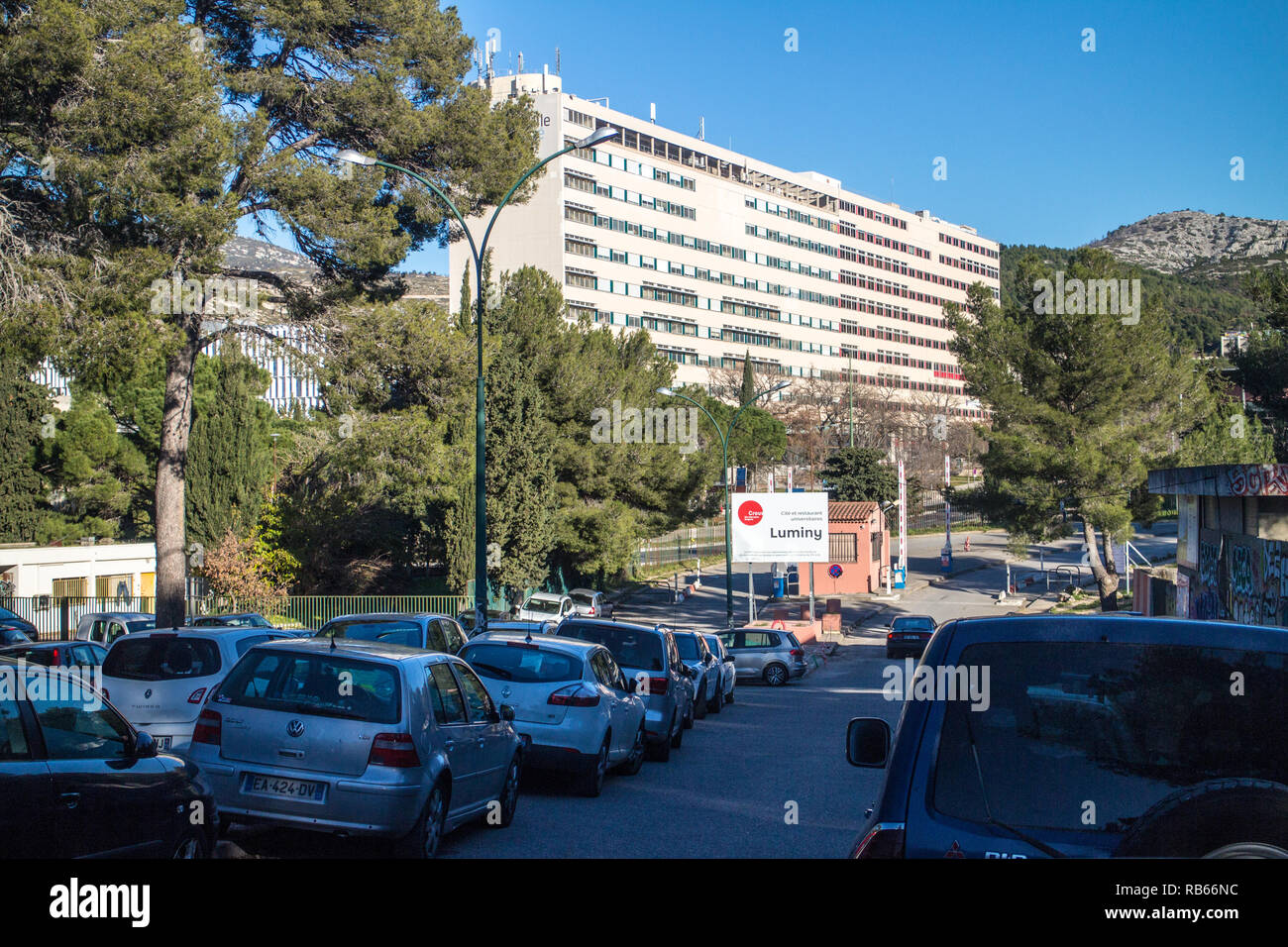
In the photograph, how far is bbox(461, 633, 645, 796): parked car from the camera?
37.8 ft

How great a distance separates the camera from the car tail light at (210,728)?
8070 millimetres

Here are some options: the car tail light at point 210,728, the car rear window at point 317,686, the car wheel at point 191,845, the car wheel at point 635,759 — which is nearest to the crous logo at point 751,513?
the car wheel at point 635,759

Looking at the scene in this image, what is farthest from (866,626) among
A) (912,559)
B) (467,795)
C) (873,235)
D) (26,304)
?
(873,235)

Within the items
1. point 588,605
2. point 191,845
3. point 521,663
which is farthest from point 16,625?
point 588,605

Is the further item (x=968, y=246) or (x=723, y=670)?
(x=968, y=246)

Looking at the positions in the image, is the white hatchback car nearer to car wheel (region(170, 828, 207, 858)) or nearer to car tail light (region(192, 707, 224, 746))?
car tail light (region(192, 707, 224, 746))

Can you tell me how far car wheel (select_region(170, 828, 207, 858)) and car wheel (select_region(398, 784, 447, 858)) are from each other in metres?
1.34

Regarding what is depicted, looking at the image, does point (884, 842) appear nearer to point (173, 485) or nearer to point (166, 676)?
point (166, 676)

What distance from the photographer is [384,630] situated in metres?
14.0

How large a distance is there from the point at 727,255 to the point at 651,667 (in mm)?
82394

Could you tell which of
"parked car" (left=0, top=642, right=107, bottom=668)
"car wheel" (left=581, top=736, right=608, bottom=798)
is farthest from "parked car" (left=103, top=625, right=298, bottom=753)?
"parked car" (left=0, top=642, right=107, bottom=668)

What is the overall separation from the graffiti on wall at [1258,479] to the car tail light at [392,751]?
12.9 metres
